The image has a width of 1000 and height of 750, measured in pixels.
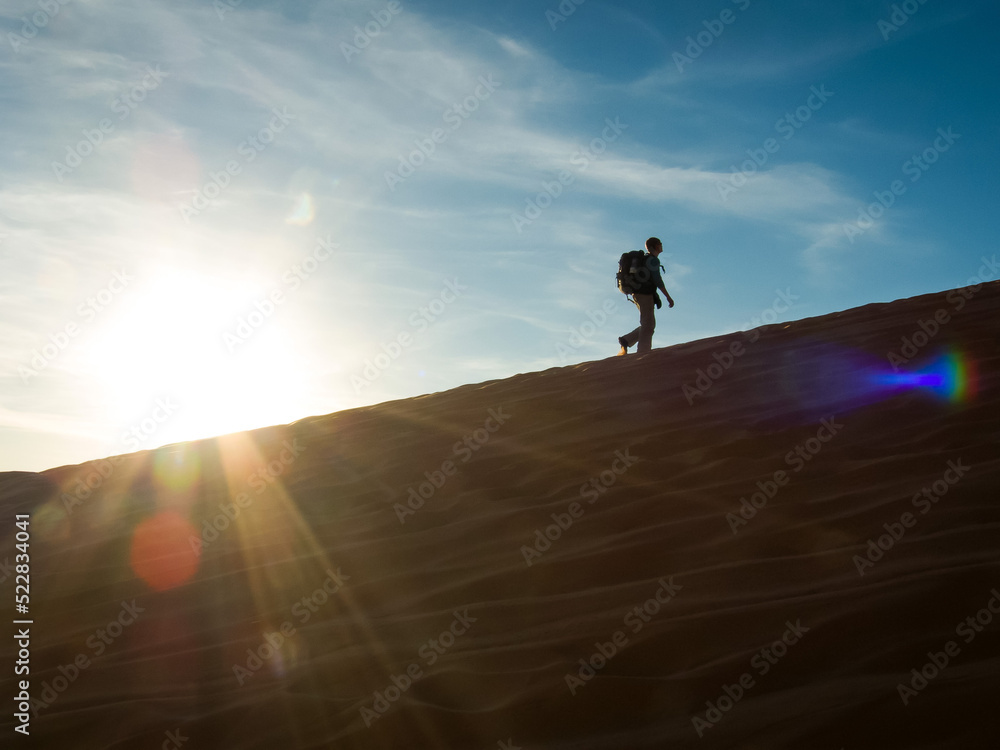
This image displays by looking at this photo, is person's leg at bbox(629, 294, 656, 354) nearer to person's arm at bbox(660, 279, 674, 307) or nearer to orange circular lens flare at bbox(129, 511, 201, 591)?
person's arm at bbox(660, 279, 674, 307)

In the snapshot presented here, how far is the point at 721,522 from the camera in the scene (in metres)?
2.72

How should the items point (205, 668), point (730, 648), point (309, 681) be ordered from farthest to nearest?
point (205, 668)
point (309, 681)
point (730, 648)

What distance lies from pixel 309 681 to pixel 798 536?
1.55 m

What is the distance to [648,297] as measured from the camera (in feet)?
24.3

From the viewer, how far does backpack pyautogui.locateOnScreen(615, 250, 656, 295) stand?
736 cm

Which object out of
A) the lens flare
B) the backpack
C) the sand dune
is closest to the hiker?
the backpack

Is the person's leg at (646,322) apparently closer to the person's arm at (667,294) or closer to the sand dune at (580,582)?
the person's arm at (667,294)

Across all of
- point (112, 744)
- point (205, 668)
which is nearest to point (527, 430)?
point (205, 668)

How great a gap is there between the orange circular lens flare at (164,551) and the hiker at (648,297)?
4.50 metres

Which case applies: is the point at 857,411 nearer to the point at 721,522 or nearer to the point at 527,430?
the point at 721,522

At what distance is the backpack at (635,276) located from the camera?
290 inches

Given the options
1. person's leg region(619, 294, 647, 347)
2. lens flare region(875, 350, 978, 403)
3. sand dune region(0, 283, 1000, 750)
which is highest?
person's leg region(619, 294, 647, 347)

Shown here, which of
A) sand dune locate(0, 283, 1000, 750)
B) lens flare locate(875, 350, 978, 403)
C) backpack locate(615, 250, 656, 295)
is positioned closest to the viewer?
sand dune locate(0, 283, 1000, 750)

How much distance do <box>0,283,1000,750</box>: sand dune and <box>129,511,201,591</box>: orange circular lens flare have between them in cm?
2
